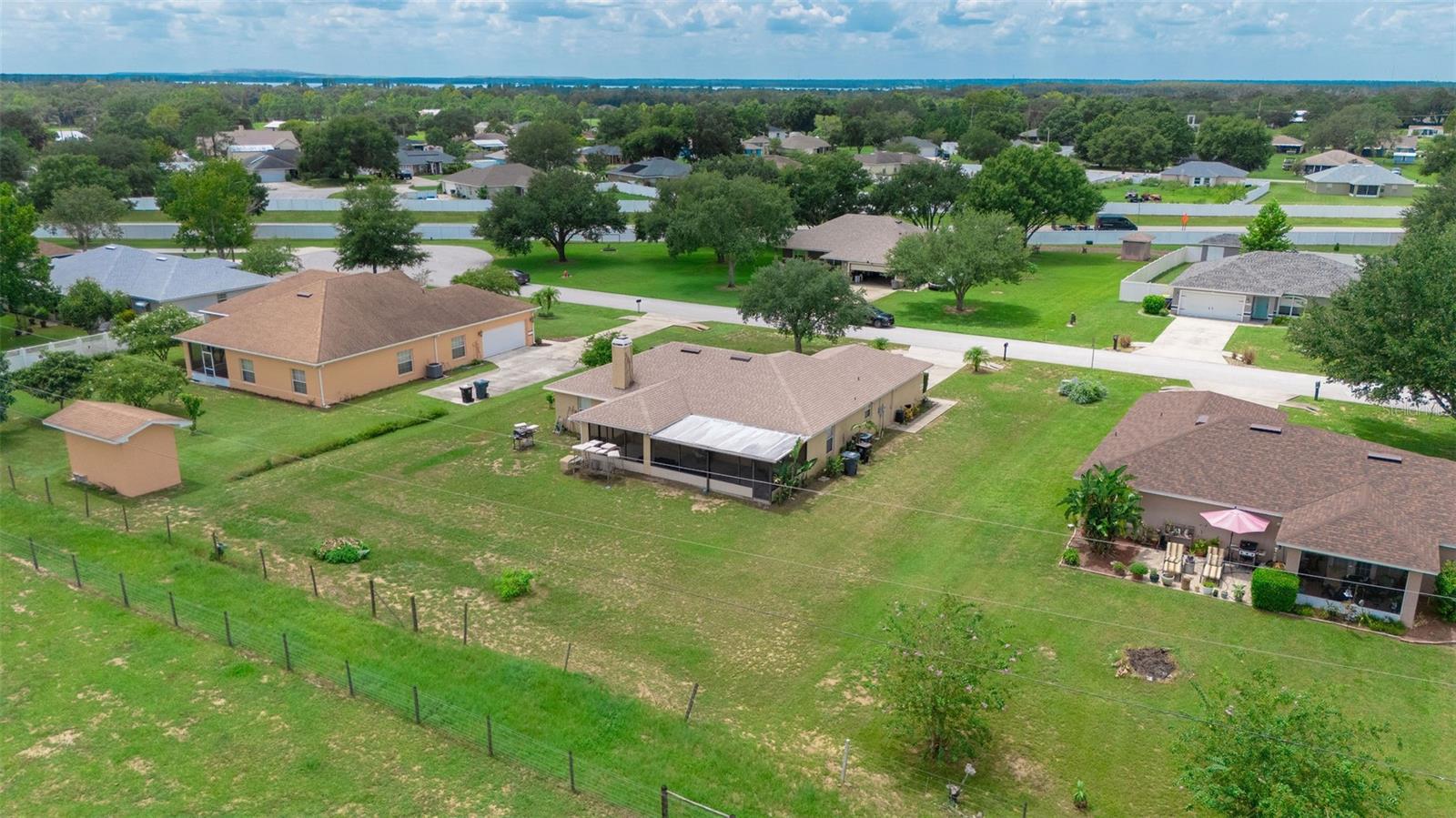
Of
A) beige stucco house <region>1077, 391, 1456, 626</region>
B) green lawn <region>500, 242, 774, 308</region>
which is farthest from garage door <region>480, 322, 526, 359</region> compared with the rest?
beige stucco house <region>1077, 391, 1456, 626</region>

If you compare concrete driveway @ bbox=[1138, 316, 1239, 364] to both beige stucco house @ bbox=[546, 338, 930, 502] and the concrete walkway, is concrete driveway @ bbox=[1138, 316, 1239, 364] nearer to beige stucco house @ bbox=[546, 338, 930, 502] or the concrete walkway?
beige stucco house @ bbox=[546, 338, 930, 502]

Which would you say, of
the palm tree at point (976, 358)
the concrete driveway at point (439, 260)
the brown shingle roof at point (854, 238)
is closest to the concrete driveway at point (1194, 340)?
the palm tree at point (976, 358)

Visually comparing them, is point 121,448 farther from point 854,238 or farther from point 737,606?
point 854,238

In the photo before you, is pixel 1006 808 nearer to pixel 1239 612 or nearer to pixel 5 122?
pixel 1239 612

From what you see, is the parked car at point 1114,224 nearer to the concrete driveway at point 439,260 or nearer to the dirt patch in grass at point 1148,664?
the concrete driveway at point 439,260

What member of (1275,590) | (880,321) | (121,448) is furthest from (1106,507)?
A: (121,448)

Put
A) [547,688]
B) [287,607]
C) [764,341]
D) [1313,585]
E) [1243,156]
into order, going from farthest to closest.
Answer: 1. [1243,156]
2. [764,341]
3. [1313,585]
4. [287,607]
5. [547,688]

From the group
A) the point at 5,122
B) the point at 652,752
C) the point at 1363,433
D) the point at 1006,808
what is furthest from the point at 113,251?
the point at 5,122

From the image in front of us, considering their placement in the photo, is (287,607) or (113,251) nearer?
(287,607)
